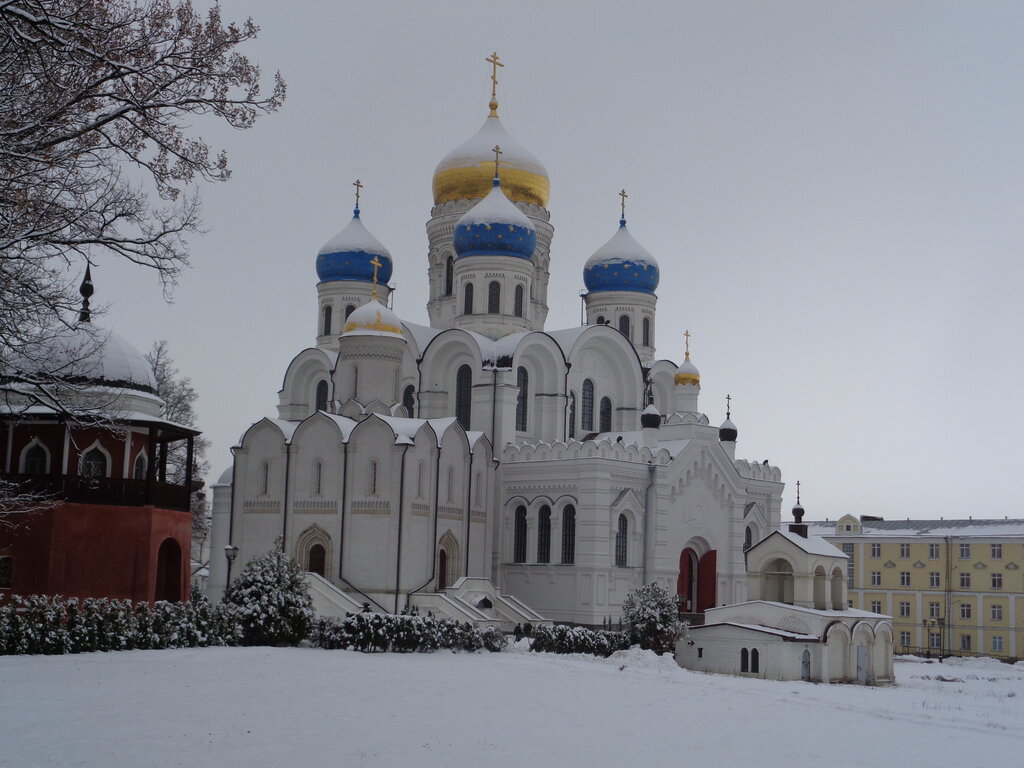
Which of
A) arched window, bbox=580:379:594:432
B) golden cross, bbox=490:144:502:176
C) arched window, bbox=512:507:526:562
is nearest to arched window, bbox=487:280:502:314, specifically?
arched window, bbox=580:379:594:432

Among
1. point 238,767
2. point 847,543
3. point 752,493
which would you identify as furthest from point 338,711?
point 847,543

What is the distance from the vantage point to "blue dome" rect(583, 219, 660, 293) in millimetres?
40250

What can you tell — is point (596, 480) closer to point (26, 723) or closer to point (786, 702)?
point (786, 702)

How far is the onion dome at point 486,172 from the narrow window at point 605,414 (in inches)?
290

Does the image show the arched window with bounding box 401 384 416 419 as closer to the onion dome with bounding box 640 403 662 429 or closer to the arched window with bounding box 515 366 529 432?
the arched window with bounding box 515 366 529 432

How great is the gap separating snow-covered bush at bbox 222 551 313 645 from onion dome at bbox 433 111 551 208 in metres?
20.6

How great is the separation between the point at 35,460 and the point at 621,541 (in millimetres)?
15236

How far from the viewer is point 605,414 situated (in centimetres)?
3650

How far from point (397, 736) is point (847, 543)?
4088 cm

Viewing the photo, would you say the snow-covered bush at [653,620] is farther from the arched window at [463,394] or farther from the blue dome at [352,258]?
the blue dome at [352,258]

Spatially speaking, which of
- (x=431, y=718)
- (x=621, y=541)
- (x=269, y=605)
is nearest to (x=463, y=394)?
(x=621, y=541)

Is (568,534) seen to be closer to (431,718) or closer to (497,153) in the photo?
(497,153)

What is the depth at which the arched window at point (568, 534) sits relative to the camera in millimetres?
31000

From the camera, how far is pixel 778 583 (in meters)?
29.1
